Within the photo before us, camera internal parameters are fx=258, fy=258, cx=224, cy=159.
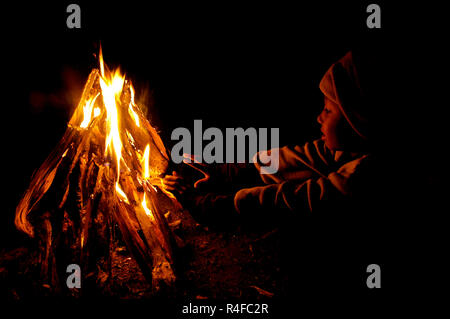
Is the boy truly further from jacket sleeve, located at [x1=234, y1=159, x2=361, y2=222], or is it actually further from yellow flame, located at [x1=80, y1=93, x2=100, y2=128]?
yellow flame, located at [x1=80, y1=93, x2=100, y2=128]

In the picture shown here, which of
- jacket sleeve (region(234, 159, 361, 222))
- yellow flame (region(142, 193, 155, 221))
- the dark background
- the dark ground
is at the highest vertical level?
the dark background

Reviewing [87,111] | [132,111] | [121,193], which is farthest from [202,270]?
[87,111]

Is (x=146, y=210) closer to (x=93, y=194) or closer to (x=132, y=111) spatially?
(x=93, y=194)

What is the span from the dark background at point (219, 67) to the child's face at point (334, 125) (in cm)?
27

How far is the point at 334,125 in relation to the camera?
1.93 metres

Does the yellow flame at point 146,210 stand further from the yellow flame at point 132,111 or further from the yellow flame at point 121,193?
the yellow flame at point 132,111

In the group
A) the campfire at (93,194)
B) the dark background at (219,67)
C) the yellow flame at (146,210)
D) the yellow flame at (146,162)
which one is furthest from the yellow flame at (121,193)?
the dark background at (219,67)

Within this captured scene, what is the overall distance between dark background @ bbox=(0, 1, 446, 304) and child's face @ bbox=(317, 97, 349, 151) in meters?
0.27

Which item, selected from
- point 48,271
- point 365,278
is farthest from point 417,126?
point 48,271

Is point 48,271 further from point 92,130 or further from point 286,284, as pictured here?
point 286,284

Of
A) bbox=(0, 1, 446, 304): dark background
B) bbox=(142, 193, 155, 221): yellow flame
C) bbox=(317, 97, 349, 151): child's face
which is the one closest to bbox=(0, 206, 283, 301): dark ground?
bbox=(142, 193, 155, 221): yellow flame

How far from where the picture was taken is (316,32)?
2.67m

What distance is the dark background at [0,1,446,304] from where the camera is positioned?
5.69 ft

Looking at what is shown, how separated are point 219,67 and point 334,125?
151cm
